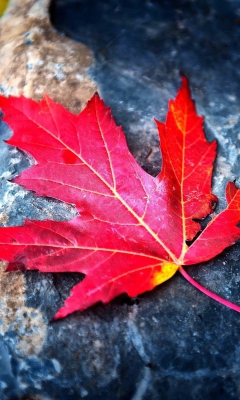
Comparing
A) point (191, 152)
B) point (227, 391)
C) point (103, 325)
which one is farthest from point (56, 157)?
point (227, 391)

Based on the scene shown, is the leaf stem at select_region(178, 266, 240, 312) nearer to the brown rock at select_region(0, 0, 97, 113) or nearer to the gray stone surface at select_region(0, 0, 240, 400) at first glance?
the gray stone surface at select_region(0, 0, 240, 400)

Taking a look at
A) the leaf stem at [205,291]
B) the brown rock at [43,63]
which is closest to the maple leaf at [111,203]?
the leaf stem at [205,291]

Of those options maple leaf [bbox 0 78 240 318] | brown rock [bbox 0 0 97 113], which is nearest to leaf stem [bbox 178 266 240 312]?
maple leaf [bbox 0 78 240 318]

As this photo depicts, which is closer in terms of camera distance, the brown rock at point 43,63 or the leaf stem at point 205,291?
the leaf stem at point 205,291

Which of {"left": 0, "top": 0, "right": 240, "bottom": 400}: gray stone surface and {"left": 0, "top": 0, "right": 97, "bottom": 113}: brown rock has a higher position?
{"left": 0, "top": 0, "right": 97, "bottom": 113}: brown rock

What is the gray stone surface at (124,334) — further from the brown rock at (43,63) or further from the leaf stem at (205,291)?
the brown rock at (43,63)

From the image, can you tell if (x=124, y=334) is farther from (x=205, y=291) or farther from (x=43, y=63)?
(x=43, y=63)

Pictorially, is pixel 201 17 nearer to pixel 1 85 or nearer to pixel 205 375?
pixel 1 85
